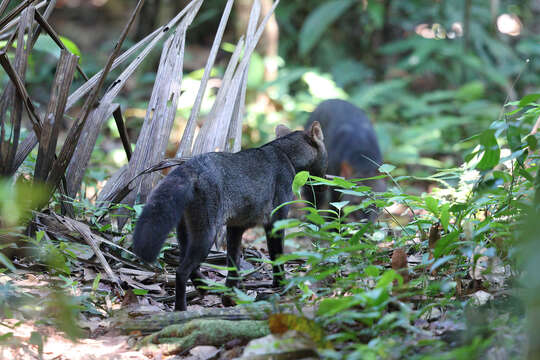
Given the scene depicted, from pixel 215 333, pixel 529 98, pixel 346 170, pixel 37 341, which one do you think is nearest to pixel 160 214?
pixel 215 333

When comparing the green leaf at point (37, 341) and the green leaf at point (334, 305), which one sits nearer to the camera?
the green leaf at point (334, 305)

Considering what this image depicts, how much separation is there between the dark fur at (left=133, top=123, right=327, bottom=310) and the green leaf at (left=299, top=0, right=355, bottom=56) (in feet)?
23.3

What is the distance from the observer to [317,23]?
37.1 feet

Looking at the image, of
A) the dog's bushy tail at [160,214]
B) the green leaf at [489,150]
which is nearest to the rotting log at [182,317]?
the dog's bushy tail at [160,214]

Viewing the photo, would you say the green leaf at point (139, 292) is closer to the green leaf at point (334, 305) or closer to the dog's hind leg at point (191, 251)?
the dog's hind leg at point (191, 251)

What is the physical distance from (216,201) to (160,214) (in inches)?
22.1

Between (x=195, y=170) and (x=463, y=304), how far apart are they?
1.61 meters

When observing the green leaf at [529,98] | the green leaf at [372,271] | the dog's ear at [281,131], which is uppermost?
the dog's ear at [281,131]

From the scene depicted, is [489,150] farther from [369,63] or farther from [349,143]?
[369,63]

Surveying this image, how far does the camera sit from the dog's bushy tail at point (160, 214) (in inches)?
107

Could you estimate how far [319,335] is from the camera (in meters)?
2.17

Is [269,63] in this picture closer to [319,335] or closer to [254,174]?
[254,174]

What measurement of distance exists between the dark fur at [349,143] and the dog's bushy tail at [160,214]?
3.30 metres

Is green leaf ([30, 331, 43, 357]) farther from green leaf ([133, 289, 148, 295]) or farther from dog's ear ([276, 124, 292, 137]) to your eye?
dog's ear ([276, 124, 292, 137])
